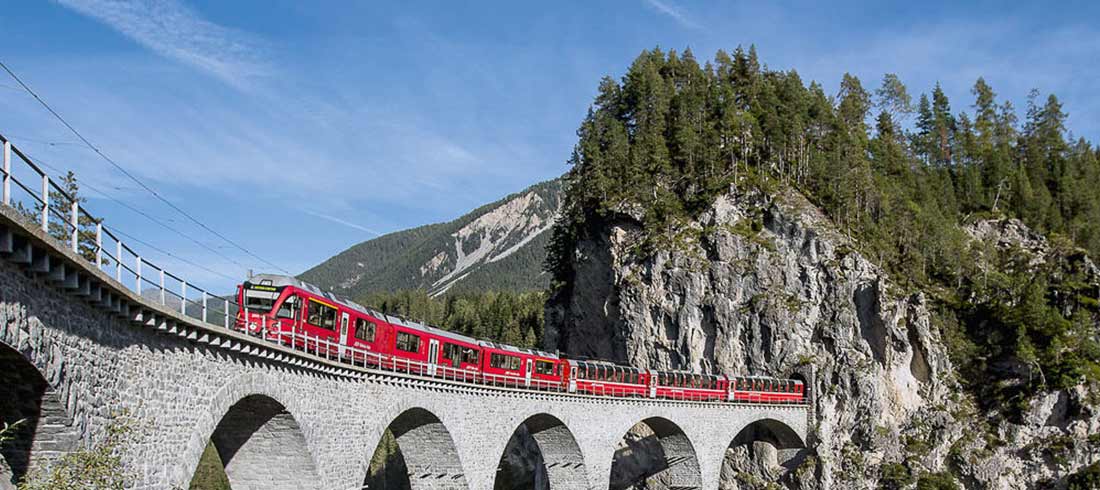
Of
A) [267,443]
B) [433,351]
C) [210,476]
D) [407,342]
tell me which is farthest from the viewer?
[210,476]

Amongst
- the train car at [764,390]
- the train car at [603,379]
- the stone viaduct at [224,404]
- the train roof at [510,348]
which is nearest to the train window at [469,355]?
the train roof at [510,348]

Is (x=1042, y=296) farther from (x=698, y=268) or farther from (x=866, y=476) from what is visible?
(x=698, y=268)

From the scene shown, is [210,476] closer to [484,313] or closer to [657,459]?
[484,313]

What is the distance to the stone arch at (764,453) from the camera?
64625 millimetres

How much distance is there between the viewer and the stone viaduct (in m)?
15.6

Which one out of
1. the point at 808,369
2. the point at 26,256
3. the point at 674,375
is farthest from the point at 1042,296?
the point at 26,256

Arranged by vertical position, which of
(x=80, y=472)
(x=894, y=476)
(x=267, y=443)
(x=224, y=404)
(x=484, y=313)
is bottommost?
(x=894, y=476)

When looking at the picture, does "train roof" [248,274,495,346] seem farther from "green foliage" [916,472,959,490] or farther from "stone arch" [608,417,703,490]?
"green foliage" [916,472,959,490]

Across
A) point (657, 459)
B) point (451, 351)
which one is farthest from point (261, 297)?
point (657, 459)

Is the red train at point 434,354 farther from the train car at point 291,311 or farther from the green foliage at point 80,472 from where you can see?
the green foliage at point 80,472

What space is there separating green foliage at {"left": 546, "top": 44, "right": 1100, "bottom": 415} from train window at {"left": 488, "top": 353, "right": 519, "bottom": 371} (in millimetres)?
27425

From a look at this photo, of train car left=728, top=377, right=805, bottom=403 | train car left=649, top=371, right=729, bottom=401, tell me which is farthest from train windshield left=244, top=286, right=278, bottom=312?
train car left=728, top=377, right=805, bottom=403

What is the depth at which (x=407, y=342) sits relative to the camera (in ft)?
127

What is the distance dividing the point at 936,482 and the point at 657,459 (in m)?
19.8
